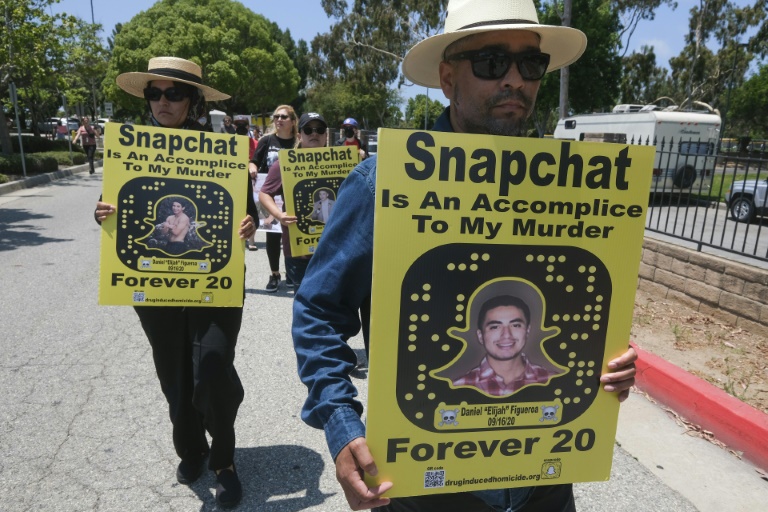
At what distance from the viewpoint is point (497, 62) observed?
4.97ft

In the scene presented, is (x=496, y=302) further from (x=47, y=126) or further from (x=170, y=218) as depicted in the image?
(x=47, y=126)

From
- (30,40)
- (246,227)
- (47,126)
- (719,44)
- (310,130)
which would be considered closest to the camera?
(246,227)

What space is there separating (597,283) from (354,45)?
40955 millimetres

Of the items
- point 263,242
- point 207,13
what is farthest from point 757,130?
point 263,242

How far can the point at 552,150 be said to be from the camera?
1.29 meters

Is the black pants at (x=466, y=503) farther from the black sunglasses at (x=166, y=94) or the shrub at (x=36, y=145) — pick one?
the shrub at (x=36, y=145)

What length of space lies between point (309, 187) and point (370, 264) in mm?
3314

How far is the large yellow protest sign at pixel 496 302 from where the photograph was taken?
48.7 inches

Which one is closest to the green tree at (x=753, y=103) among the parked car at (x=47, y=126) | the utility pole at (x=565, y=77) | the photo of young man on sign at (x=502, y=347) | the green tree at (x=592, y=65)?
the green tree at (x=592, y=65)

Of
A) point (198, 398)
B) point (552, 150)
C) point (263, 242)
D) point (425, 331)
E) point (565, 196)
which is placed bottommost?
point (263, 242)

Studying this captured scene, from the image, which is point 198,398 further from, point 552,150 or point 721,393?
point 721,393

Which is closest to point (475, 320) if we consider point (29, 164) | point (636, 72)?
point (29, 164)

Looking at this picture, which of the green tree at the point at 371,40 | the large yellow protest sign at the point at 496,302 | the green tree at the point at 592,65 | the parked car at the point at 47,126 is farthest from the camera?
the parked car at the point at 47,126

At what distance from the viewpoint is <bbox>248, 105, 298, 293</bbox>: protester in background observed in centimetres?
587
